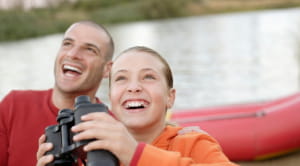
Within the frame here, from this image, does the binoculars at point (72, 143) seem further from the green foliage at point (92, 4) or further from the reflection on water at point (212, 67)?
the green foliage at point (92, 4)

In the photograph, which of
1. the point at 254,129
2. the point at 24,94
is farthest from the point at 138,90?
the point at 254,129

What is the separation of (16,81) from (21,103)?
8972 mm

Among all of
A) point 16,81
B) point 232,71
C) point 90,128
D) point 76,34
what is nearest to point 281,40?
point 232,71

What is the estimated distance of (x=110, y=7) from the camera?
1206 inches

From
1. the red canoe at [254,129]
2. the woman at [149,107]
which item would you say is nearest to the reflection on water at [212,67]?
the red canoe at [254,129]

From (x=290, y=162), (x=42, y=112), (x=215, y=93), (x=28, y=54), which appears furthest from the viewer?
(x=28, y=54)

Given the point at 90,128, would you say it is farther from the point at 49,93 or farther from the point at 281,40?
the point at 281,40

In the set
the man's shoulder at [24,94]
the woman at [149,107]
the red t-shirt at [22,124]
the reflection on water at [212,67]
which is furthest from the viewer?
the reflection on water at [212,67]

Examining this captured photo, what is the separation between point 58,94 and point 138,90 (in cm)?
87

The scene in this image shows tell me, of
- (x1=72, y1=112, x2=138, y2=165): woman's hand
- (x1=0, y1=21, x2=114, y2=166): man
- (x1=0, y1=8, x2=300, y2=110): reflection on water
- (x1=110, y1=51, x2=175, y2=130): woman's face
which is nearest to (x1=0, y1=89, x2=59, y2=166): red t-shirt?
(x1=0, y1=21, x2=114, y2=166): man

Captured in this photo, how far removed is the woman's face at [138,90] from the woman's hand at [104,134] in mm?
303

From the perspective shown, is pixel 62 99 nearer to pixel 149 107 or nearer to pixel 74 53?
pixel 74 53

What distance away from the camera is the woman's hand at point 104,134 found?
0.82 m

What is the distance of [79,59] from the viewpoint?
193cm
